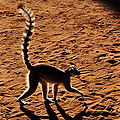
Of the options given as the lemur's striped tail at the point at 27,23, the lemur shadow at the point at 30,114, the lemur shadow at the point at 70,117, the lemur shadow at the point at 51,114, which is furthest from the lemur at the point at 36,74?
the lemur shadow at the point at 70,117

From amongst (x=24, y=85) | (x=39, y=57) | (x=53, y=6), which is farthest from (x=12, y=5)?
(x=24, y=85)

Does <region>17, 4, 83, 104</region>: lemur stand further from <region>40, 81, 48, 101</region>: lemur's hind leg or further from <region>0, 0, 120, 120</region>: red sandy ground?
<region>0, 0, 120, 120</region>: red sandy ground

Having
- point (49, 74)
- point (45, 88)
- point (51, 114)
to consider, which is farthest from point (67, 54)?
point (51, 114)

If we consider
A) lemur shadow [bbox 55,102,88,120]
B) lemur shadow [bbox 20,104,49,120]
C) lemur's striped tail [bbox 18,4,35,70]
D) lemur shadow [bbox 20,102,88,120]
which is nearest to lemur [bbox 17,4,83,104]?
lemur's striped tail [bbox 18,4,35,70]

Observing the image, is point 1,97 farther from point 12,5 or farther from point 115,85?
point 12,5

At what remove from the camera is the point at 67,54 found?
8625mm

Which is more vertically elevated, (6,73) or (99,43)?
(99,43)

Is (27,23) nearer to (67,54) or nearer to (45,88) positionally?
(45,88)

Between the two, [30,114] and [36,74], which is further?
[30,114]

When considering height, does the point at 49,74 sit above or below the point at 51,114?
above

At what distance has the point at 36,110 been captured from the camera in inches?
248

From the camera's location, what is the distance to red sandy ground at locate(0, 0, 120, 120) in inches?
248

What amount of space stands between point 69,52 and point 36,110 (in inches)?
116

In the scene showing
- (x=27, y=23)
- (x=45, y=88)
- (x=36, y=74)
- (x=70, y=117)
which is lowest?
(x=70, y=117)
